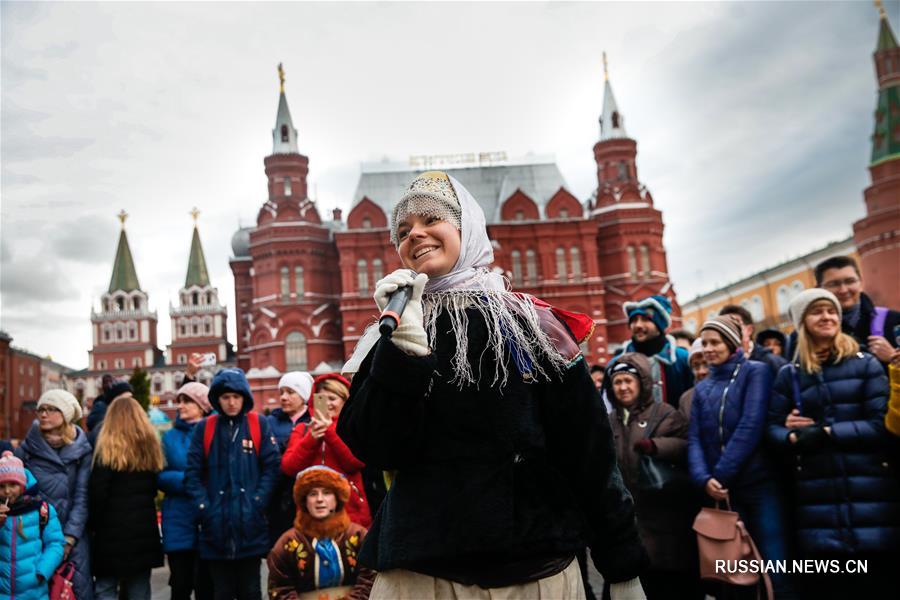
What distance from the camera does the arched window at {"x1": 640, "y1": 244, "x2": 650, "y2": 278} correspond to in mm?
38125

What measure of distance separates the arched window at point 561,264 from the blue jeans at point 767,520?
111ft

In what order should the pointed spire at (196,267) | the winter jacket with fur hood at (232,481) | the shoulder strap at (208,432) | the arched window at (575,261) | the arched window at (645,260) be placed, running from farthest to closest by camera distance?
1. the pointed spire at (196,267)
2. the arched window at (645,260)
3. the arched window at (575,261)
4. the shoulder strap at (208,432)
5. the winter jacket with fur hood at (232,481)

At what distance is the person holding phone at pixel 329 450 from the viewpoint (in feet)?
14.9

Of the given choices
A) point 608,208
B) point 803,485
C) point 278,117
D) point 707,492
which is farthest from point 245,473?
point 278,117

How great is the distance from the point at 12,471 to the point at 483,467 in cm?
381

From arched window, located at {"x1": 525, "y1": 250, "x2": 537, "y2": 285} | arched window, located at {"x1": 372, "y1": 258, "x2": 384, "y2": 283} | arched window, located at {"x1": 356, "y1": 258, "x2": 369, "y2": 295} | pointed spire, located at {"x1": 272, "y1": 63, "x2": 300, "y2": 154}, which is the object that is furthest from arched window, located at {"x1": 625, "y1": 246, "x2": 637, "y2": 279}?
pointed spire, located at {"x1": 272, "y1": 63, "x2": 300, "y2": 154}

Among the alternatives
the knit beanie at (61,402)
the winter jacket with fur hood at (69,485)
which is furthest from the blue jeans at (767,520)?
the knit beanie at (61,402)

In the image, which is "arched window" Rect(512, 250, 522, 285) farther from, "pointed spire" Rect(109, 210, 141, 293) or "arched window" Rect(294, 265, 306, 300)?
"pointed spire" Rect(109, 210, 141, 293)

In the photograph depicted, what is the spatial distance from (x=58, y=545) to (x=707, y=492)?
3.94 meters

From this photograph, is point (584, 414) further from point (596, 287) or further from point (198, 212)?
point (198, 212)

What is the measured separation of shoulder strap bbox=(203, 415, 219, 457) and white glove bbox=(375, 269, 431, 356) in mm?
3614

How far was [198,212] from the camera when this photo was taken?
61094 millimetres

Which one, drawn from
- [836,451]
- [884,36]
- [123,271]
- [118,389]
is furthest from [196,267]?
[836,451]

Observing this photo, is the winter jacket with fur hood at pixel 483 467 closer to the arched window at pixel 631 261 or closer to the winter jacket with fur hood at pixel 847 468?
the winter jacket with fur hood at pixel 847 468
